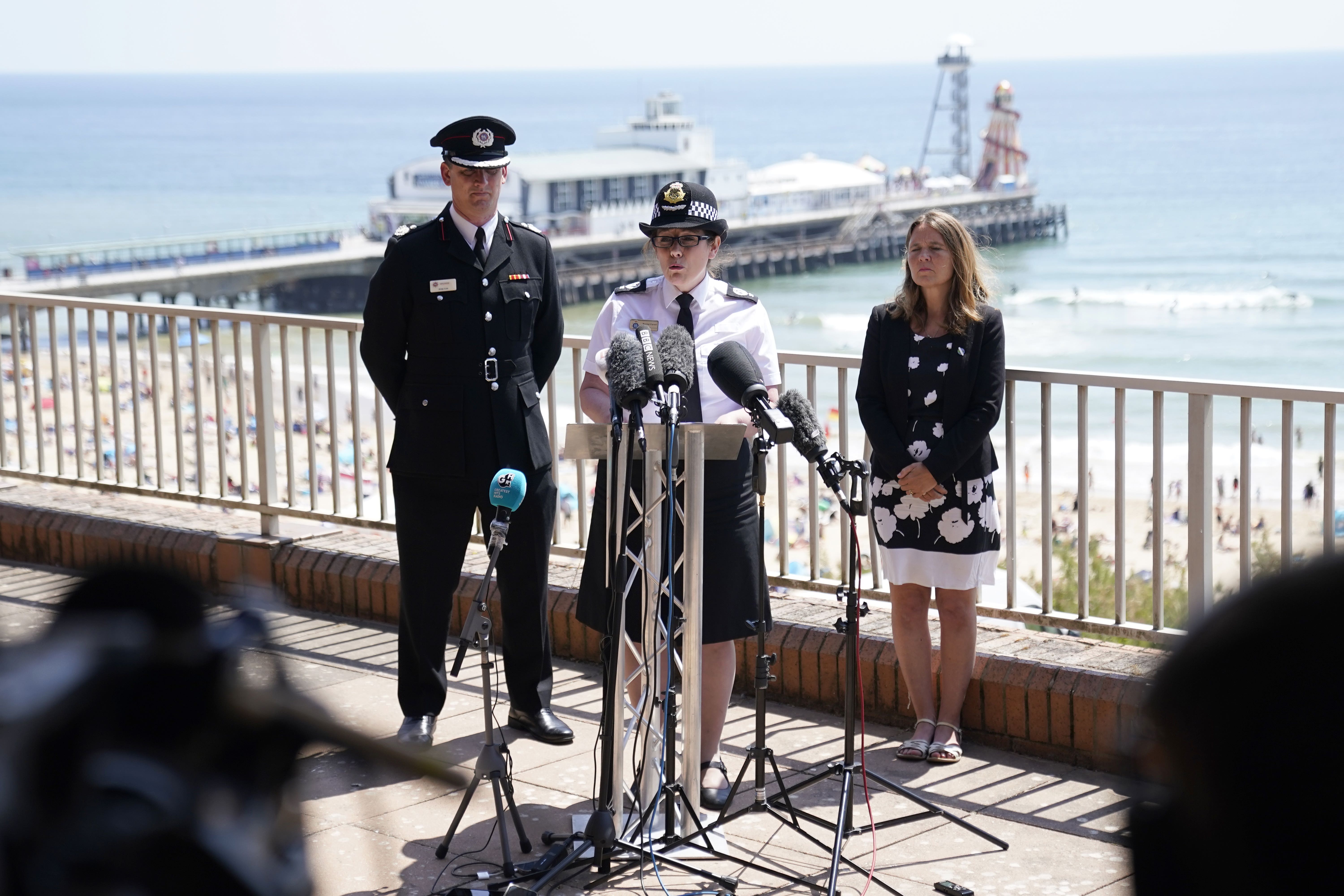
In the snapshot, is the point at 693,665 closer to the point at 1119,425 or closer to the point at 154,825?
the point at 1119,425

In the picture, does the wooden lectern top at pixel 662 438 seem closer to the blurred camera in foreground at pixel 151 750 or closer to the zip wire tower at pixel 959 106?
the blurred camera in foreground at pixel 151 750

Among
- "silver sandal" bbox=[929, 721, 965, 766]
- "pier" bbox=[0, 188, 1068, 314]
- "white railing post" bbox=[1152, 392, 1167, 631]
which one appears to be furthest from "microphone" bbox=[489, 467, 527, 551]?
"pier" bbox=[0, 188, 1068, 314]

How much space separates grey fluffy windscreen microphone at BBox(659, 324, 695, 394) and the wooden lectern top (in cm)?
11

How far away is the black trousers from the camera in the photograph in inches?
189

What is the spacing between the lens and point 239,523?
664 cm

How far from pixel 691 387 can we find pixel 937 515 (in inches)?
38.6

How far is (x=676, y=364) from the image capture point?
352cm

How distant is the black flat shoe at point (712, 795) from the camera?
418 cm

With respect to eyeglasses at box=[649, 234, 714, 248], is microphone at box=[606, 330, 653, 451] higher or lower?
lower

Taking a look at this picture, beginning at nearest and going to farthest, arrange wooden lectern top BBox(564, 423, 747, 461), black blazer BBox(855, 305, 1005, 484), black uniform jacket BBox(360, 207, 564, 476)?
wooden lectern top BBox(564, 423, 747, 461)
black blazer BBox(855, 305, 1005, 484)
black uniform jacket BBox(360, 207, 564, 476)

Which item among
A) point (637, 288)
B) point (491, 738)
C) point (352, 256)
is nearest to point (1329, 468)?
point (637, 288)

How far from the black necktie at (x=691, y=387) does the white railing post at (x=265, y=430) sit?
2.35 m

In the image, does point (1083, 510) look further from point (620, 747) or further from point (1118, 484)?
point (620, 747)

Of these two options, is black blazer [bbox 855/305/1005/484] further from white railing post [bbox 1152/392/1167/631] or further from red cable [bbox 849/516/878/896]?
red cable [bbox 849/516/878/896]
